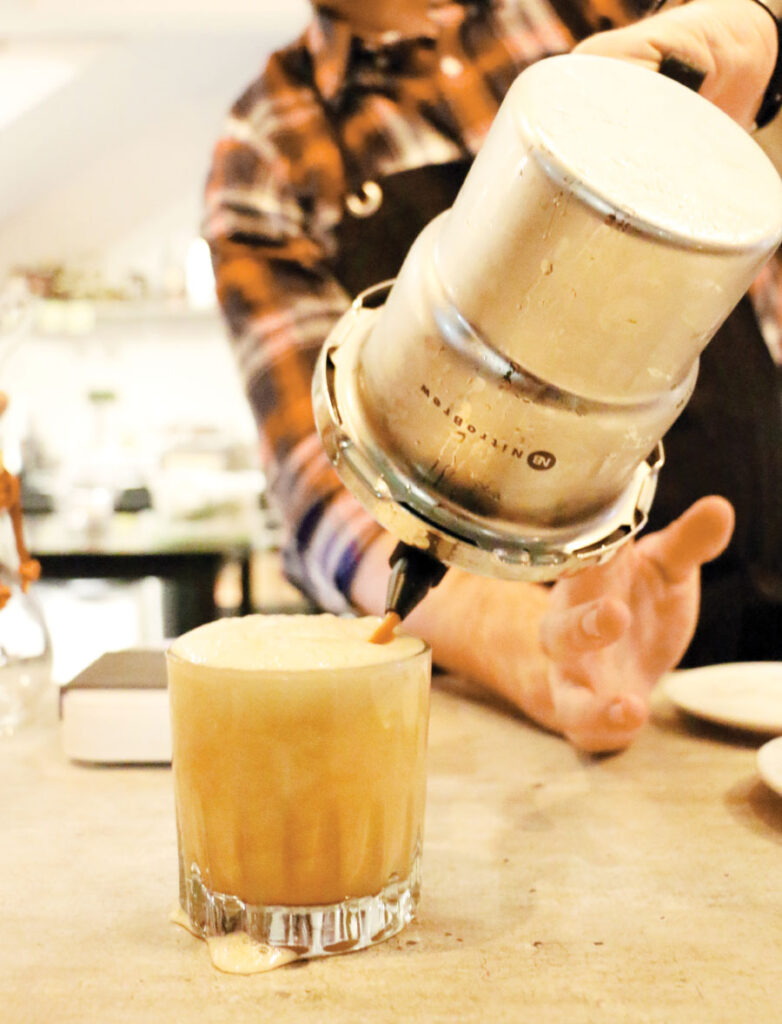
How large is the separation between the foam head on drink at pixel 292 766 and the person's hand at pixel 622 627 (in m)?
0.22

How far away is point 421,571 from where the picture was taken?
0.47 metres

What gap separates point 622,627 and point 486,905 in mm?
210

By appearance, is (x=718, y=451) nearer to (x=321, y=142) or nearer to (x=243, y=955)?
Result: (x=321, y=142)

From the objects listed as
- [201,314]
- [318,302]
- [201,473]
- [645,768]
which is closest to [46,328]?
[201,314]

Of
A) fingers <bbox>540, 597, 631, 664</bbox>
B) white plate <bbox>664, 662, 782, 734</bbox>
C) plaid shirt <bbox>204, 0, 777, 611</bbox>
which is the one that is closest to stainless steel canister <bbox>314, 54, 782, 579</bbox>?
fingers <bbox>540, 597, 631, 664</bbox>

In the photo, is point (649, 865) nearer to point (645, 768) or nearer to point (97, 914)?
point (645, 768)

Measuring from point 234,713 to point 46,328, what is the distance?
3.63 metres

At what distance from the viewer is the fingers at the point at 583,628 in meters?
0.58

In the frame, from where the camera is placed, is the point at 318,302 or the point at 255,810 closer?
the point at 255,810

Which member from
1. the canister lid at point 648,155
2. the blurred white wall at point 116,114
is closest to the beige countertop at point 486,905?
the canister lid at point 648,155

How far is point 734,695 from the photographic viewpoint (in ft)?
2.50

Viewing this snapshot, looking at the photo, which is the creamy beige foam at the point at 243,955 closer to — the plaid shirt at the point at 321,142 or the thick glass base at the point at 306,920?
the thick glass base at the point at 306,920

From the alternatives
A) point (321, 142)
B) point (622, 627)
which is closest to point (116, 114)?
point (321, 142)

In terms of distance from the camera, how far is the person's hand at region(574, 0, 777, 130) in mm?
520
